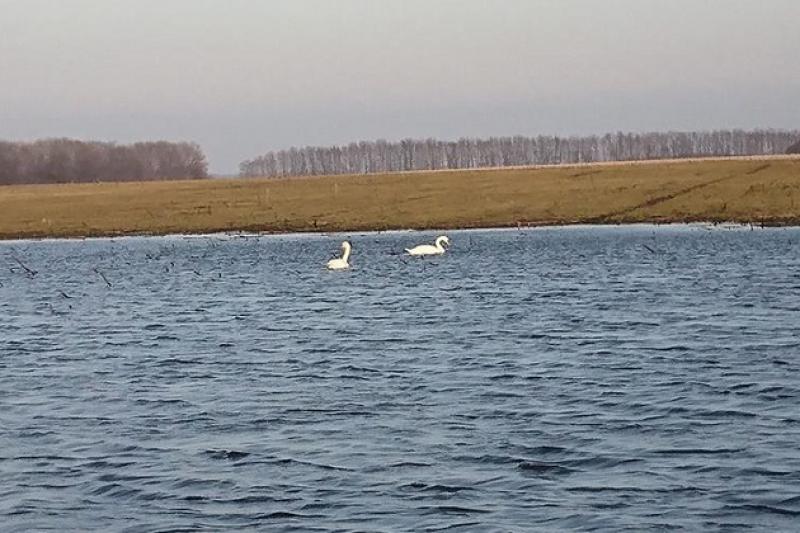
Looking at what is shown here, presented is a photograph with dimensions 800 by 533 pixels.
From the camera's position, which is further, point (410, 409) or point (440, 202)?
point (440, 202)

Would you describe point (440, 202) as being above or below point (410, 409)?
above

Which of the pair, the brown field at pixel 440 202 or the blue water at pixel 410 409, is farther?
the brown field at pixel 440 202

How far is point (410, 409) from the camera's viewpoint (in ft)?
67.3

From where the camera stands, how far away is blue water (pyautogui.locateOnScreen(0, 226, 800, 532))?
1473cm

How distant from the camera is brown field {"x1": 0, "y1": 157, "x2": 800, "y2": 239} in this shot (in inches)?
3834

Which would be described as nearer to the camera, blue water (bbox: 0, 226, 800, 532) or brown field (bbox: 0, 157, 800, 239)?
blue water (bbox: 0, 226, 800, 532)

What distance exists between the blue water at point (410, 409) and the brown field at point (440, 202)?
5170 centimetres

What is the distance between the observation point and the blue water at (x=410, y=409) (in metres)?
14.7

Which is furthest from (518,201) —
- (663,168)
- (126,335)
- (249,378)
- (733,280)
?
(249,378)

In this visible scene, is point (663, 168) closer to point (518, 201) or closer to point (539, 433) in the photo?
point (518, 201)

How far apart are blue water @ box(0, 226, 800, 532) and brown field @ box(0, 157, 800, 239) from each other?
51.7 metres

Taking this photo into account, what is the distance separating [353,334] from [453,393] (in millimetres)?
9926

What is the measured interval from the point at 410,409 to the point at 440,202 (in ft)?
295

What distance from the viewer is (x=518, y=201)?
107688 millimetres
